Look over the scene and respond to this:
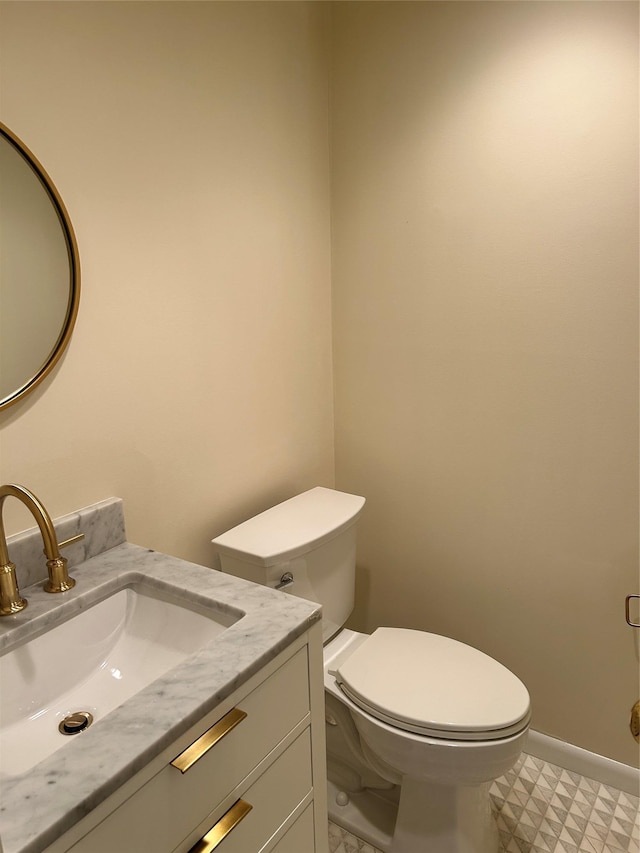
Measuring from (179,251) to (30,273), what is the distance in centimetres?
35

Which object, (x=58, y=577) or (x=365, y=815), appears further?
(x=365, y=815)

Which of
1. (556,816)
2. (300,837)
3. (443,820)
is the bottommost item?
(556,816)

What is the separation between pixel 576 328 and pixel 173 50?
113cm

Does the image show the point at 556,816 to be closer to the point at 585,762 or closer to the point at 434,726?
the point at 585,762

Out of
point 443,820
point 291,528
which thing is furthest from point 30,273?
point 443,820

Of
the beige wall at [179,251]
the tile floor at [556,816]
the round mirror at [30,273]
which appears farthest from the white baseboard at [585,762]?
the round mirror at [30,273]

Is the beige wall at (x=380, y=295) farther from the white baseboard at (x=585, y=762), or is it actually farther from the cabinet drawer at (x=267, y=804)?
the cabinet drawer at (x=267, y=804)

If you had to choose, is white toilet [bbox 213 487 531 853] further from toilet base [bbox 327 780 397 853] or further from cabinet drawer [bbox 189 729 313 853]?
cabinet drawer [bbox 189 729 313 853]

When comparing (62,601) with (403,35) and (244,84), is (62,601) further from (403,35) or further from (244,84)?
(403,35)

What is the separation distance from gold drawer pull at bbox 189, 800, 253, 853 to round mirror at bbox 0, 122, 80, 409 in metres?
0.74

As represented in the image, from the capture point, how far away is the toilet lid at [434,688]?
123cm

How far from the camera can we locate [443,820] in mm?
1372

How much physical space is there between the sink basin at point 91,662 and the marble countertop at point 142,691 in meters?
0.02

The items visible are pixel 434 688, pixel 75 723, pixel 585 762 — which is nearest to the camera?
pixel 75 723
